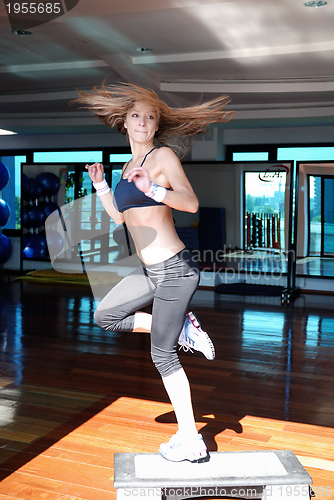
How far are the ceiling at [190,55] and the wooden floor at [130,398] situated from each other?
2.62 meters

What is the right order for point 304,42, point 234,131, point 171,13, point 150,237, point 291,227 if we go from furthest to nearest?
point 234,131 < point 291,227 < point 304,42 < point 171,13 < point 150,237

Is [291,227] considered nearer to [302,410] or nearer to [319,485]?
[302,410]

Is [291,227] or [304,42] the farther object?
[291,227]

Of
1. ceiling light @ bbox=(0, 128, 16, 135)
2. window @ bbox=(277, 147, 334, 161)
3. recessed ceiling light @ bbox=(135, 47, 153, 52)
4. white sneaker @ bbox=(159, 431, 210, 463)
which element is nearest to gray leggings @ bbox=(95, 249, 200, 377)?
white sneaker @ bbox=(159, 431, 210, 463)

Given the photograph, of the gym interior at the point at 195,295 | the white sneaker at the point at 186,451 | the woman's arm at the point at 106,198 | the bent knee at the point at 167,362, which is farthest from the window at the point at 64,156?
the white sneaker at the point at 186,451

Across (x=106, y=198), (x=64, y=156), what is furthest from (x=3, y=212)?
(x=106, y=198)

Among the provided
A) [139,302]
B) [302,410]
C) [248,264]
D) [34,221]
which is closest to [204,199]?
[248,264]

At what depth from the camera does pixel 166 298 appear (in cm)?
195

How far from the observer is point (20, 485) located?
2.07 metres

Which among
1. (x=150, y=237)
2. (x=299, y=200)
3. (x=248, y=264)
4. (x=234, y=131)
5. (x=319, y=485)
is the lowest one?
(x=319, y=485)

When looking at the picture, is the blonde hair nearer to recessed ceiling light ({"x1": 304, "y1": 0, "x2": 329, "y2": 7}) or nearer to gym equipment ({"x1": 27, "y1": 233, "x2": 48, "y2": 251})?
recessed ceiling light ({"x1": 304, "y1": 0, "x2": 329, "y2": 7})

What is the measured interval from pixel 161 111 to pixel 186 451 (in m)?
1.36

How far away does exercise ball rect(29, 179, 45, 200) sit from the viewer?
26.4 feet

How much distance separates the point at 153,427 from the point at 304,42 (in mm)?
3808
